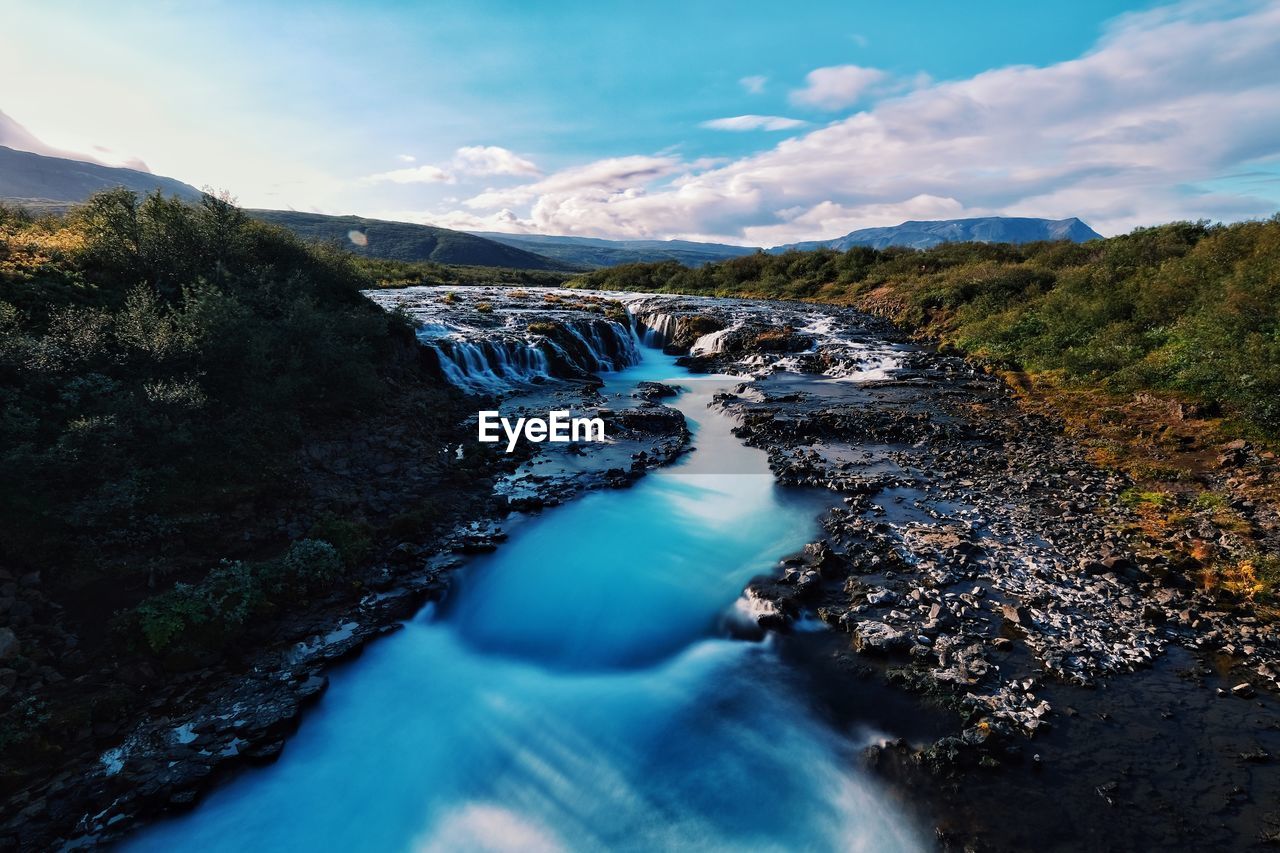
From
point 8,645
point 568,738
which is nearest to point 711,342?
point 568,738

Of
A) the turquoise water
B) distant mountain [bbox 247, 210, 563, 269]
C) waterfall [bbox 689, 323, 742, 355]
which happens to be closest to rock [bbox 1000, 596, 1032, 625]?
the turquoise water

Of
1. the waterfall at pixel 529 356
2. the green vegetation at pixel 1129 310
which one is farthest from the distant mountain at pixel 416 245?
the green vegetation at pixel 1129 310

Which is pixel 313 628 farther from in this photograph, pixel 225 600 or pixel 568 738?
pixel 568 738

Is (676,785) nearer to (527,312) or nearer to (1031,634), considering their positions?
(1031,634)

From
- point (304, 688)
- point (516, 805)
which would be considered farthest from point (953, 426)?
point (304, 688)

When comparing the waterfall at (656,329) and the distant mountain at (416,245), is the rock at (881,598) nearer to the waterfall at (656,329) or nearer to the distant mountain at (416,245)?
the waterfall at (656,329)

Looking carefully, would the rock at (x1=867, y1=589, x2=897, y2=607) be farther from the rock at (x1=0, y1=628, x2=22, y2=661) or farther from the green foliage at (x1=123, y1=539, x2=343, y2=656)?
the rock at (x1=0, y1=628, x2=22, y2=661)
